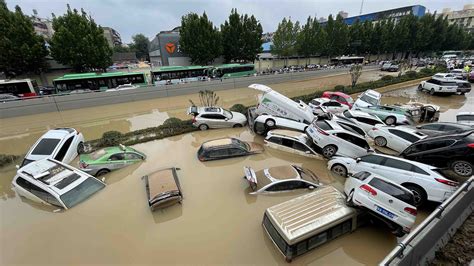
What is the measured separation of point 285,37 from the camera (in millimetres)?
45719

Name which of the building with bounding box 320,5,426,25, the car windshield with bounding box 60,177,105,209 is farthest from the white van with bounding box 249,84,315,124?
the building with bounding box 320,5,426,25

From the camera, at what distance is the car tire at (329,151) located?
9.87 m

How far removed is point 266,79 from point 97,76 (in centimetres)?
2214

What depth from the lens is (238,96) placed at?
25719mm

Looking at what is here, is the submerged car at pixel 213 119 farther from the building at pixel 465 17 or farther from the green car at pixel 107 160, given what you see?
the building at pixel 465 17

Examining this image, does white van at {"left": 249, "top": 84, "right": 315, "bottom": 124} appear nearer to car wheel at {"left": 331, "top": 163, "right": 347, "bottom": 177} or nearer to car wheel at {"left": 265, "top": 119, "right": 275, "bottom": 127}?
car wheel at {"left": 265, "top": 119, "right": 275, "bottom": 127}

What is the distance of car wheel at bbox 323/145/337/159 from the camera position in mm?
9875

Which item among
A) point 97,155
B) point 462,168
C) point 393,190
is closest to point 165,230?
point 97,155

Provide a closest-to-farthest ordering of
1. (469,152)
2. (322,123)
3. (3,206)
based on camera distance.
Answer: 1. (469,152)
2. (3,206)
3. (322,123)

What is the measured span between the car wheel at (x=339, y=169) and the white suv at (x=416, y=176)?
3.02 ft

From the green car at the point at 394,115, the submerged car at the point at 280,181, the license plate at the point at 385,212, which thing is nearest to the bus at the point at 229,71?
the green car at the point at 394,115

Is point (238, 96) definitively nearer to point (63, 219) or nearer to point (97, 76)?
point (97, 76)

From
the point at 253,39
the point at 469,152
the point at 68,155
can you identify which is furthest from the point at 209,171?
the point at 253,39

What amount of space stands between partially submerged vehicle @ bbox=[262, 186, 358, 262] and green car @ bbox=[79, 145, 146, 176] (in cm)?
704
